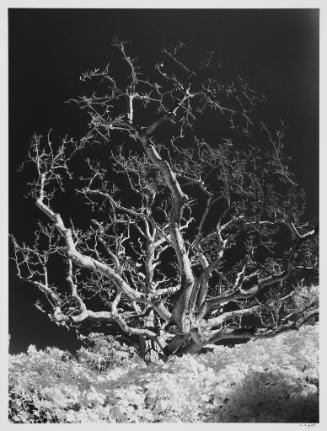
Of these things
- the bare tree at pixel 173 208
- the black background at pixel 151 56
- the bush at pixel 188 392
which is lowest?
the bush at pixel 188 392

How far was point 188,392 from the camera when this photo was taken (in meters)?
4.56

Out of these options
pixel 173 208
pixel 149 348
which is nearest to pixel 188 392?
pixel 173 208

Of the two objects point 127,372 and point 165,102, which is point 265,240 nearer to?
point 165,102

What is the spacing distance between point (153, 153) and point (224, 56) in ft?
4.76

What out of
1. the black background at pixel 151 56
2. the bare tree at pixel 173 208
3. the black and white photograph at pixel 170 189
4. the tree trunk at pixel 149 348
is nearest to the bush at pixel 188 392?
the black and white photograph at pixel 170 189

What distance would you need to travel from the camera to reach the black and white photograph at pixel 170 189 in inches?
185

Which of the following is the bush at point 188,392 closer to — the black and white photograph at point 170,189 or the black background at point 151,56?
the black and white photograph at point 170,189

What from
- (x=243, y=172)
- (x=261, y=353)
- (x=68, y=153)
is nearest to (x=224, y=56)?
(x=243, y=172)

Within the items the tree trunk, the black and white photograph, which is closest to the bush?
the black and white photograph

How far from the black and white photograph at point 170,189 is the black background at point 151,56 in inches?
0.7

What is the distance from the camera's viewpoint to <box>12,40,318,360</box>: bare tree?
5656mm

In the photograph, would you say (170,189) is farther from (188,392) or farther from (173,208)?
(188,392)

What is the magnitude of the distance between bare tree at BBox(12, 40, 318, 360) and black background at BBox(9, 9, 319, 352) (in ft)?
0.67

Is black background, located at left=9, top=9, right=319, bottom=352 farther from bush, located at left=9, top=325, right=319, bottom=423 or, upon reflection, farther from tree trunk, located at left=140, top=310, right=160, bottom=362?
tree trunk, located at left=140, top=310, right=160, bottom=362
